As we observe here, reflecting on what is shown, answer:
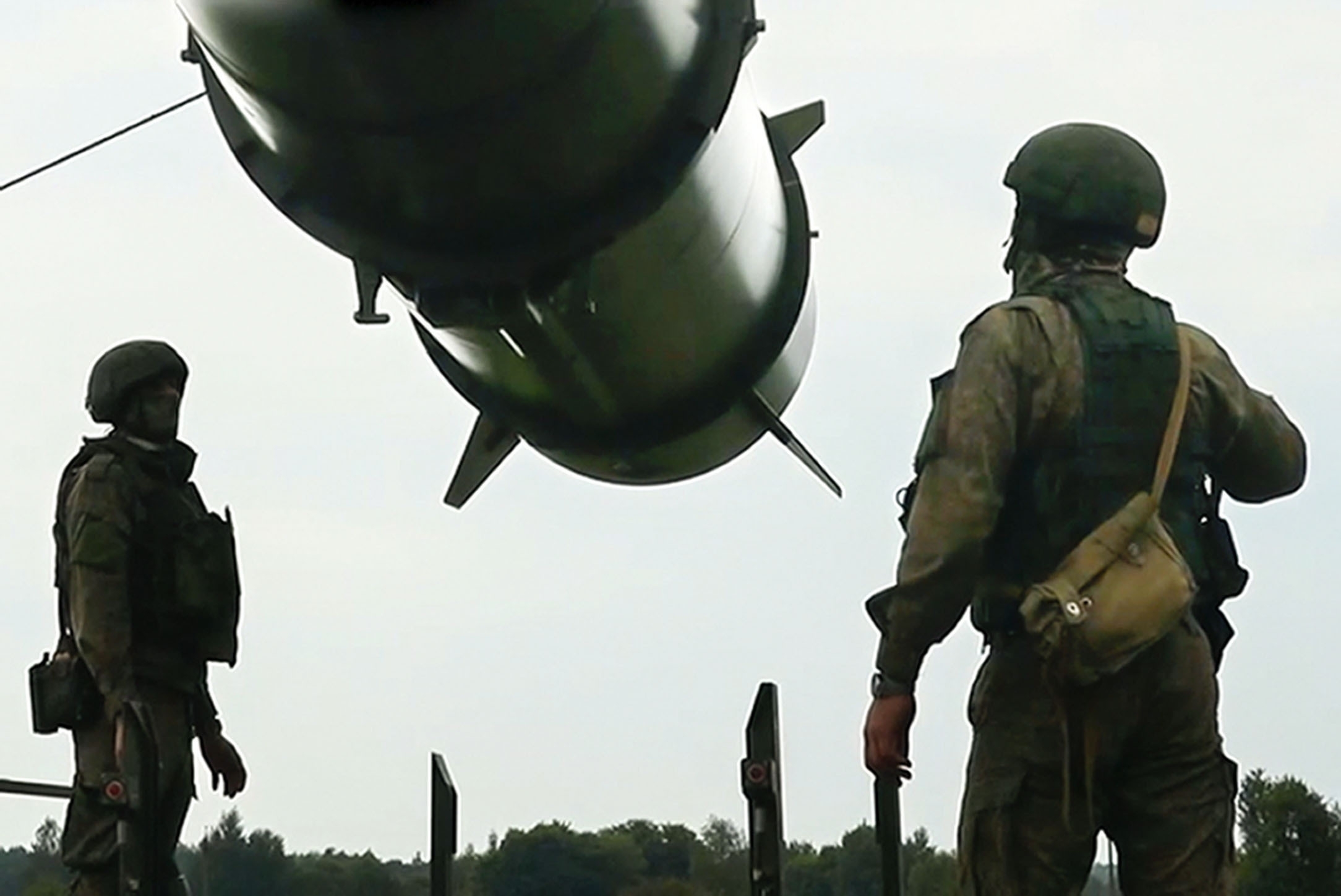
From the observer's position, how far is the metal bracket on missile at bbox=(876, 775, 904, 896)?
13.9ft

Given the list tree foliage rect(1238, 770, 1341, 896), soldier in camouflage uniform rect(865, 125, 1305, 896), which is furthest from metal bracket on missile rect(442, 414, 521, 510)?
tree foliage rect(1238, 770, 1341, 896)

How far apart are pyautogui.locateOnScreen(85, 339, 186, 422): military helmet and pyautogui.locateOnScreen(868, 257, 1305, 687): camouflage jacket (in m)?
2.06

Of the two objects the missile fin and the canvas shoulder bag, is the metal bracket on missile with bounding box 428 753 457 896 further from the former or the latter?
the missile fin

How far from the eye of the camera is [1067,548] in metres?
4.22

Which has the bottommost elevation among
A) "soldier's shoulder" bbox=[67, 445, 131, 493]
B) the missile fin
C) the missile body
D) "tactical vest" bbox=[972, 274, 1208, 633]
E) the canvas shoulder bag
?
the canvas shoulder bag

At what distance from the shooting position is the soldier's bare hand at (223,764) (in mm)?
5758

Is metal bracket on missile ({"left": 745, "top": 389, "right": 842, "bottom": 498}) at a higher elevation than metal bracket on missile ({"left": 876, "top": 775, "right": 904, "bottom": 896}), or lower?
higher

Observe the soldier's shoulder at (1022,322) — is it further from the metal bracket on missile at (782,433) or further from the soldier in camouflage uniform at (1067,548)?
the metal bracket on missile at (782,433)

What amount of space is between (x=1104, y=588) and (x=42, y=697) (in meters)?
2.46

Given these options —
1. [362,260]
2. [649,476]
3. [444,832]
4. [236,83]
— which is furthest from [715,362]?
[444,832]

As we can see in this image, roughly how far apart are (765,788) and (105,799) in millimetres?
1502

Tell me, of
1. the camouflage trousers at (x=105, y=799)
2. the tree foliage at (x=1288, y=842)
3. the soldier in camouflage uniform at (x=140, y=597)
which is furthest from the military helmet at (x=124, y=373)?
the tree foliage at (x=1288, y=842)

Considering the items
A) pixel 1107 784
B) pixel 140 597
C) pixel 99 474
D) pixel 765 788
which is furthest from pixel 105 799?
pixel 1107 784

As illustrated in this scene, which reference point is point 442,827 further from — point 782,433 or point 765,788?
point 782,433
